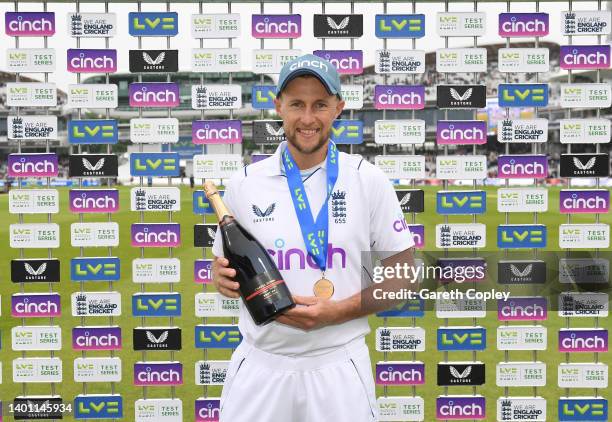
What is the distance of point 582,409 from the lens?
4.97 metres

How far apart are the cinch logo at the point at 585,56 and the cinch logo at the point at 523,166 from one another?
79cm

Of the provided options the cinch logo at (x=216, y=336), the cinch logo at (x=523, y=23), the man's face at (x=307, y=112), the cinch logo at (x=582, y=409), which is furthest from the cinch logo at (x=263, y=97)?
the cinch logo at (x=582, y=409)

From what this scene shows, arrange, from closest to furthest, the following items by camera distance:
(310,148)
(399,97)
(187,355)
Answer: (310,148), (399,97), (187,355)

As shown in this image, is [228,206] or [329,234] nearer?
[329,234]

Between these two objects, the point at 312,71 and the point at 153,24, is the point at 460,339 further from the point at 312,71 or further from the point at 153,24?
the point at 153,24

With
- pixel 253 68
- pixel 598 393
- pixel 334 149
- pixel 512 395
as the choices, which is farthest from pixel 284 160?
pixel 598 393

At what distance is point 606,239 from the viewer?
16.2ft

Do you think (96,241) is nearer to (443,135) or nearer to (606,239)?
(443,135)

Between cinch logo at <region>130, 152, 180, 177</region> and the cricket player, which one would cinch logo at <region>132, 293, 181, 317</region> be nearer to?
cinch logo at <region>130, 152, 180, 177</region>

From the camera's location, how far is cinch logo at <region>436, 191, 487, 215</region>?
16.3ft

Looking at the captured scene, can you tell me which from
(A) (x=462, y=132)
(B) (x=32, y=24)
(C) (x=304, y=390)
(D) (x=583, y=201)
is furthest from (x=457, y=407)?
(B) (x=32, y=24)

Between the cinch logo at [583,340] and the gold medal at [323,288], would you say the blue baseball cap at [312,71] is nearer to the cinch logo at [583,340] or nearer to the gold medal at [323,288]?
the gold medal at [323,288]

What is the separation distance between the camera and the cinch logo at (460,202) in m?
4.98

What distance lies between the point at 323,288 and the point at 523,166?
2.95 meters
